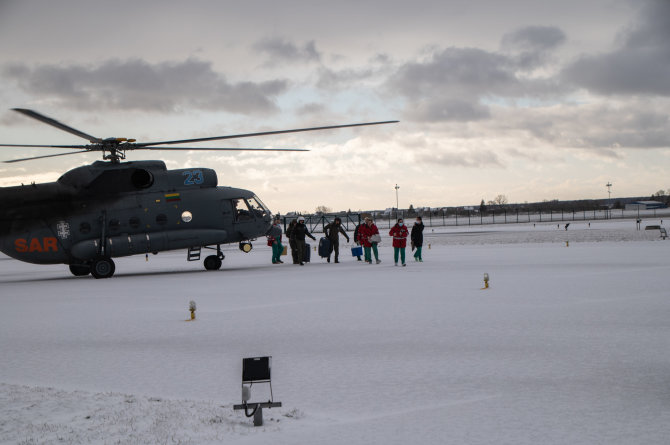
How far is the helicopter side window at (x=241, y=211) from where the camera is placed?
24.3 metres

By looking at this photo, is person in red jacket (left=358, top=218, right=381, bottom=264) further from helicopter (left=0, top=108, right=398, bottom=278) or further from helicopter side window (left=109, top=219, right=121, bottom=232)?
helicopter side window (left=109, top=219, right=121, bottom=232)

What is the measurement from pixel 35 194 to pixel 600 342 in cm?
1858

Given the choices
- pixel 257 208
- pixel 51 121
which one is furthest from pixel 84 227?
pixel 51 121

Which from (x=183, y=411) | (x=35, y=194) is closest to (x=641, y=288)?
(x=183, y=411)

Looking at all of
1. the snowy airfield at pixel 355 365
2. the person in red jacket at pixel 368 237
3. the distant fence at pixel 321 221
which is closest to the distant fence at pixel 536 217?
the distant fence at pixel 321 221

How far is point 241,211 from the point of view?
964 inches

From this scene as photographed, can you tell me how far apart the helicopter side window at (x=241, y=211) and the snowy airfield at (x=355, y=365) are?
29.5 feet

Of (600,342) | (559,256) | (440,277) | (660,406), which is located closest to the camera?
(660,406)

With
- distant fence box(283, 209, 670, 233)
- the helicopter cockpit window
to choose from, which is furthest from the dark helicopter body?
distant fence box(283, 209, 670, 233)

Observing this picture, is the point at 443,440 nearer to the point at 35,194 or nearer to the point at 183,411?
the point at 183,411

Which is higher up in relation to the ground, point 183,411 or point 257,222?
point 257,222

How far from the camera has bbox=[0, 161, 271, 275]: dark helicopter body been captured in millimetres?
21375

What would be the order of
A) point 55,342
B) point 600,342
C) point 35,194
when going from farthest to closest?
point 35,194 → point 55,342 → point 600,342

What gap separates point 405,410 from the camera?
18.4ft
